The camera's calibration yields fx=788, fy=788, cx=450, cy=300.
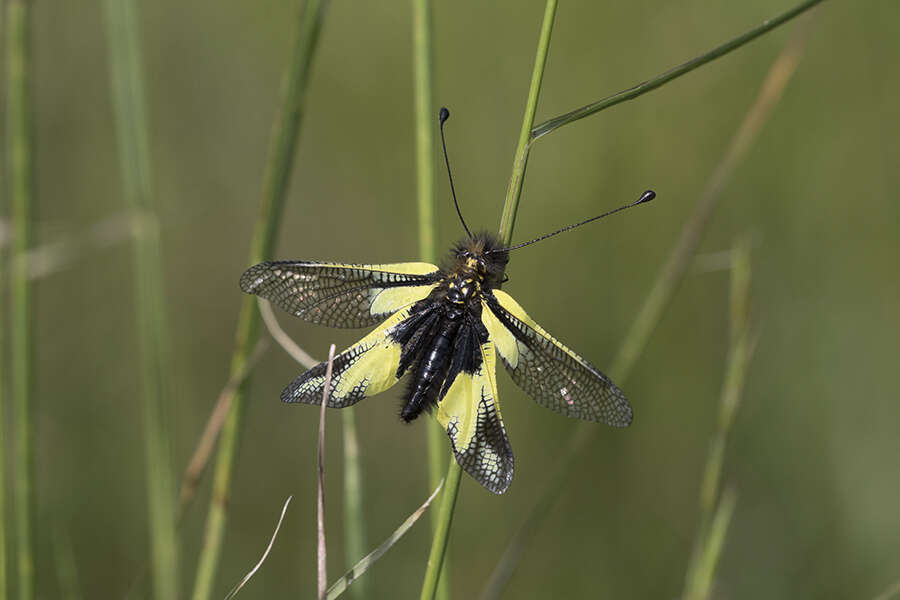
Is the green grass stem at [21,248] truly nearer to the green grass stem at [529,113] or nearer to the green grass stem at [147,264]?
the green grass stem at [147,264]

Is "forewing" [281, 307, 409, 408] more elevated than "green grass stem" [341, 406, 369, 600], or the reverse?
"forewing" [281, 307, 409, 408]

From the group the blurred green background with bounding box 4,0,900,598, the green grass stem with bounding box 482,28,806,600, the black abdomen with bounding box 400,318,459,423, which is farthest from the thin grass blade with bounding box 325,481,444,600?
the blurred green background with bounding box 4,0,900,598

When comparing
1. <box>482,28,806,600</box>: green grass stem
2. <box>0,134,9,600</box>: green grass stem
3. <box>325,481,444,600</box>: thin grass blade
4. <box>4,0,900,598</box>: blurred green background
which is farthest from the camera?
<box>4,0,900,598</box>: blurred green background

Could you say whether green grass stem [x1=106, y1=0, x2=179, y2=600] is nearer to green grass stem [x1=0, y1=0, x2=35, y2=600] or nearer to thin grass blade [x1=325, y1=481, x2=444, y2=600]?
green grass stem [x1=0, y1=0, x2=35, y2=600]

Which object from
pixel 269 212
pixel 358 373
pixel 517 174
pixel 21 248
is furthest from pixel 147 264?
pixel 517 174

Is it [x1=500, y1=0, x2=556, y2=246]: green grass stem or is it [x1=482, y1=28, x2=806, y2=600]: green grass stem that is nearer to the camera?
[x1=500, y1=0, x2=556, y2=246]: green grass stem

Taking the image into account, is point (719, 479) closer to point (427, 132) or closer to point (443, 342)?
point (443, 342)

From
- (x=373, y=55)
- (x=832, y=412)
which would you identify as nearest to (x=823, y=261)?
(x=832, y=412)

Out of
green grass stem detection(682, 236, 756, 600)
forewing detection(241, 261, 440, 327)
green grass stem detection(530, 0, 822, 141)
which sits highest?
green grass stem detection(530, 0, 822, 141)
